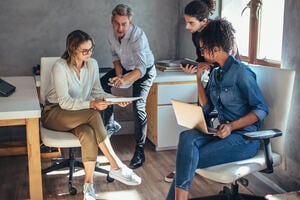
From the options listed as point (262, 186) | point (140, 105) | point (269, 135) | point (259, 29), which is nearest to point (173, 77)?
point (140, 105)

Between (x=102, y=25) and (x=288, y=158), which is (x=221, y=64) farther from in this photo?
(x=102, y=25)

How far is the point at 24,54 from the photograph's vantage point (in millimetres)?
3951

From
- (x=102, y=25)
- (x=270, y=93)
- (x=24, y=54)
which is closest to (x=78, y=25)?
(x=102, y=25)

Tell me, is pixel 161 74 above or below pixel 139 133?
above

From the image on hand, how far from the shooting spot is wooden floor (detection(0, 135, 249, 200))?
2.91 metres

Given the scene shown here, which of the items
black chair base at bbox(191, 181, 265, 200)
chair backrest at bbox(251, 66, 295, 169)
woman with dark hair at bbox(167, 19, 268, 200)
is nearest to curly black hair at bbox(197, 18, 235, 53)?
woman with dark hair at bbox(167, 19, 268, 200)

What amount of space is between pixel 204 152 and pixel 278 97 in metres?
0.53

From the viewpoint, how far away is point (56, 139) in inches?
106

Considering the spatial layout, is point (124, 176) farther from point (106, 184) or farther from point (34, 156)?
point (34, 156)

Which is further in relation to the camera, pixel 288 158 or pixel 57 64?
pixel 57 64

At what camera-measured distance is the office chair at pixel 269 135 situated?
212cm

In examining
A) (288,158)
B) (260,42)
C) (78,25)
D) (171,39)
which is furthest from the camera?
(171,39)

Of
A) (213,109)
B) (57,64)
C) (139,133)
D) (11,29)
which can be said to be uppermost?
(11,29)

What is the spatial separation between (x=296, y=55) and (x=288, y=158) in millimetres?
639
